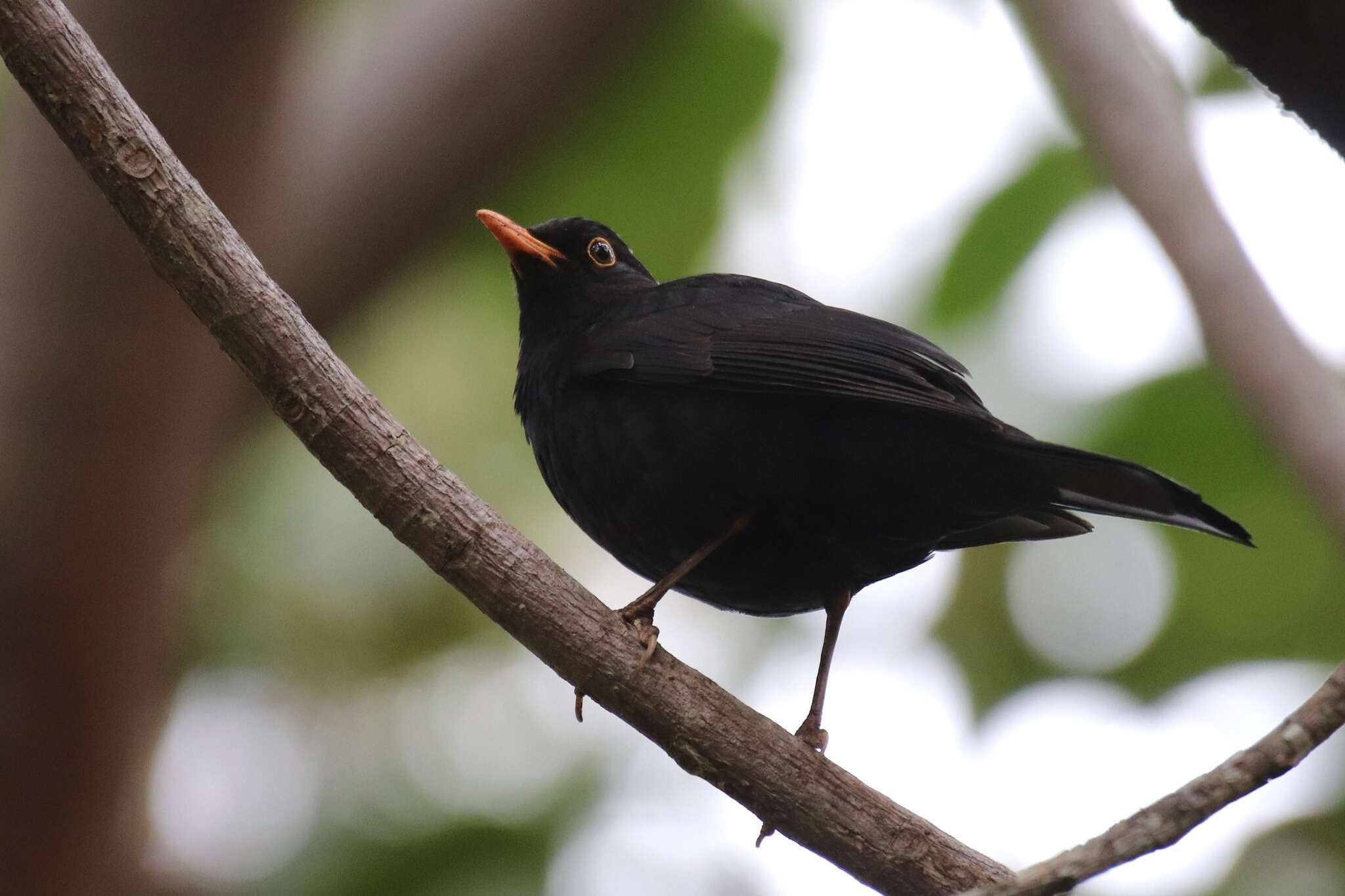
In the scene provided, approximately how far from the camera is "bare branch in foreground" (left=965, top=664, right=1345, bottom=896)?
2396mm

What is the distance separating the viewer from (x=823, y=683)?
4078mm

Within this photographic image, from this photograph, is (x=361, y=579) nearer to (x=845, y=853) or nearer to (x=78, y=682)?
(x=78, y=682)

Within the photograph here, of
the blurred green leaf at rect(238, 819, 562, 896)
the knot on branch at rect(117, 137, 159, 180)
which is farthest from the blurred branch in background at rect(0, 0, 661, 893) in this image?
the knot on branch at rect(117, 137, 159, 180)

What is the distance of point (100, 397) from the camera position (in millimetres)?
5121

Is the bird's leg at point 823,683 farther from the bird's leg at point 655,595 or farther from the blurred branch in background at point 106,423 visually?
the blurred branch in background at point 106,423

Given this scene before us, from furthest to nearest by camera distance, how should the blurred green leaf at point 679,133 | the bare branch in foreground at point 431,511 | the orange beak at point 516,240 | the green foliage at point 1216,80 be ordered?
the blurred green leaf at point 679,133
the green foliage at point 1216,80
the orange beak at point 516,240
the bare branch in foreground at point 431,511

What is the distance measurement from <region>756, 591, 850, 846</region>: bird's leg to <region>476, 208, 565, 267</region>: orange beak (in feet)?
5.21

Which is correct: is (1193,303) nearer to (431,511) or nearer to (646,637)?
(646,637)

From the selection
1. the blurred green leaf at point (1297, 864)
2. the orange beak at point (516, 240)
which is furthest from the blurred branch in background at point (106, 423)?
the blurred green leaf at point (1297, 864)

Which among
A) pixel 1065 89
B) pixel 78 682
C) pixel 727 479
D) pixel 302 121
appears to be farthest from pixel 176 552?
pixel 1065 89

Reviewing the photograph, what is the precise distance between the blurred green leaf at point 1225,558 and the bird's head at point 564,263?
105 inches

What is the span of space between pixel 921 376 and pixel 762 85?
14.9ft

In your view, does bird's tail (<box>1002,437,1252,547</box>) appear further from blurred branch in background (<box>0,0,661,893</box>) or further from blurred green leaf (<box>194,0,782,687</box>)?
blurred green leaf (<box>194,0,782,687</box>)

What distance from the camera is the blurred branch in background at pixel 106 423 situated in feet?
15.8
